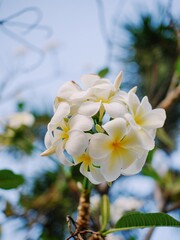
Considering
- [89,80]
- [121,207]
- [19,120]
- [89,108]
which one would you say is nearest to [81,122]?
[89,108]

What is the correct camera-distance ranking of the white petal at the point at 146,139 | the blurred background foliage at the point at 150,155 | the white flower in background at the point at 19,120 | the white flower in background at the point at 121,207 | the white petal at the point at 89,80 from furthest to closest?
1. the white flower in background at the point at 19,120
2. the white flower in background at the point at 121,207
3. the blurred background foliage at the point at 150,155
4. the white petal at the point at 89,80
5. the white petal at the point at 146,139

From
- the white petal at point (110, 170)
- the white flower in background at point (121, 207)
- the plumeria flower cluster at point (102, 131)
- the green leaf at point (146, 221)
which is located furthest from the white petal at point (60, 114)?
the white flower in background at point (121, 207)

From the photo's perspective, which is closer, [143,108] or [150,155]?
[143,108]

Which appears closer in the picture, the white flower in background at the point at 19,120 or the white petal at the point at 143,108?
the white petal at the point at 143,108

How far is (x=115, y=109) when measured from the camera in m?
0.59

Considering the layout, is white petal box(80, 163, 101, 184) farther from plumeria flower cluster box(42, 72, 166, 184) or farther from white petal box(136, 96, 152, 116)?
white petal box(136, 96, 152, 116)

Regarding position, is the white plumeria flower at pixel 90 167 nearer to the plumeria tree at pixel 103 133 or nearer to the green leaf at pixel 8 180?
the plumeria tree at pixel 103 133

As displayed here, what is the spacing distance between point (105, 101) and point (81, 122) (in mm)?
71

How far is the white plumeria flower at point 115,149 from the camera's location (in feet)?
1.86

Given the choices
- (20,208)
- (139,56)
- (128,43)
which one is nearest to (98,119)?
(20,208)

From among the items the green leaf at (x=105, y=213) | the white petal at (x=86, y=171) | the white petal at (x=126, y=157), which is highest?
the white petal at (x=126, y=157)

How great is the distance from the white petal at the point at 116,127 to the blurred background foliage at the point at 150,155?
33 centimetres

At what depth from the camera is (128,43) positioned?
3.53 meters

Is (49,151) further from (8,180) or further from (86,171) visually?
(8,180)
